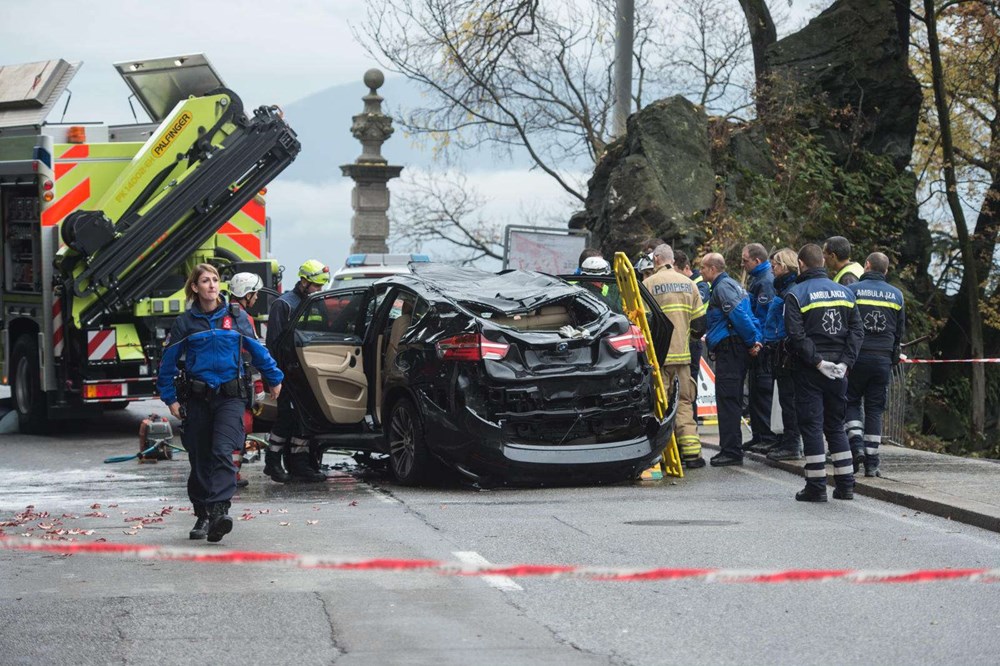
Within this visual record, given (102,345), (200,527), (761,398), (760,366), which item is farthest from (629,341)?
(102,345)

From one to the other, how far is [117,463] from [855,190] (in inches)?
534

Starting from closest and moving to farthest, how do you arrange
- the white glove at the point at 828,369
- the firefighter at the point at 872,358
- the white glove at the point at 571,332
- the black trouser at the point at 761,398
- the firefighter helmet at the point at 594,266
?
the white glove at the point at 828,369 < the white glove at the point at 571,332 < the firefighter at the point at 872,358 < the black trouser at the point at 761,398 < the firefighter helmet at the point at 594,266

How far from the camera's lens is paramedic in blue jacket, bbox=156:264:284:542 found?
9.40 meters

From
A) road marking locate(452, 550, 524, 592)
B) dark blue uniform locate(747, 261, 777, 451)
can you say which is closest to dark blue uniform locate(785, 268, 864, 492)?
dark blue uniform locate(747, 261, 777, 451)

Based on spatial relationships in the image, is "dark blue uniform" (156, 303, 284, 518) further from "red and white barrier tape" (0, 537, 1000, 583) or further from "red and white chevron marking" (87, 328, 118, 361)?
"red and white chevron marking" (87, 328, 118, 361)

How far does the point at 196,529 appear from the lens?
9.47 m

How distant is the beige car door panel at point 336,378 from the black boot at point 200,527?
3009mm

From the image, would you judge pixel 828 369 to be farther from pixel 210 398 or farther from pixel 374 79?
pixel 374 79

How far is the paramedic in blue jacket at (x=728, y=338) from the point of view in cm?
1333

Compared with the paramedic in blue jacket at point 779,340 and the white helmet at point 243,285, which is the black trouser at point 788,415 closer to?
the paramedic in blue jacket at point 779,340

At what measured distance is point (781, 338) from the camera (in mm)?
13047

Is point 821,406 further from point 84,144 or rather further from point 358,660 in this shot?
point 84,144

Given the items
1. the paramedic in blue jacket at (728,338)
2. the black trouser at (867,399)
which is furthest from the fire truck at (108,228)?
the black trouser at (867,399)

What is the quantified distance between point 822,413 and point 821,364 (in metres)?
0.40
